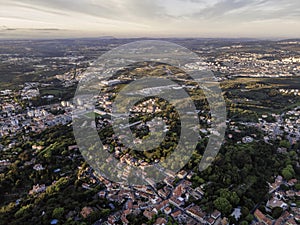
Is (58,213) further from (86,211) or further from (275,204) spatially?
(275,204)

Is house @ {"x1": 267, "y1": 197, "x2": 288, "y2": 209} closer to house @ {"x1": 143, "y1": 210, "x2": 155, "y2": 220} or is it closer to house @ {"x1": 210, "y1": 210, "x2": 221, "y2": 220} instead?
house @ {"x1": 210, "y1": 210, "x2": 221, "y2": 220}

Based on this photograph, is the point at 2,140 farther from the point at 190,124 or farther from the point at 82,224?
the point at 190,124

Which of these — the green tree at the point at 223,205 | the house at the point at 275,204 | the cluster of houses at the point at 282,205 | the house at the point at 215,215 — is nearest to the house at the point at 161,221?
the house at the point at 215,215

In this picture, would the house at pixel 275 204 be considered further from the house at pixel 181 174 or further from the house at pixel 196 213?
the house at pixel 181 174

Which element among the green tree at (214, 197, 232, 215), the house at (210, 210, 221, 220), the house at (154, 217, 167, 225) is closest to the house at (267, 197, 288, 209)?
the green tree at (214, 197, 232, 215)

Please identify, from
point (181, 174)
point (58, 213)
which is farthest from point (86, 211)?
point (181, 174)

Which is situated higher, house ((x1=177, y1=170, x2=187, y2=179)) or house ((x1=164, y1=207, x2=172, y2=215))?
house ((x1=177, y1=170, x2=187, y2=179))

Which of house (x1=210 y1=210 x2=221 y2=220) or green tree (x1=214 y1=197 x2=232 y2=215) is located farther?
green tree (x1=214 y1=197 x2=232 y2=215)

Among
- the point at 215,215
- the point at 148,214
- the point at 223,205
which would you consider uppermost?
the point at 223,205

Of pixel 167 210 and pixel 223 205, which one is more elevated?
pixel 223 205

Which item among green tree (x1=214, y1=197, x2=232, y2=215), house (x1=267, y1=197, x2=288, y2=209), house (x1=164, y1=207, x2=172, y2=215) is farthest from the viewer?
house (x1=267, y1=197, x2=288, y2=209)

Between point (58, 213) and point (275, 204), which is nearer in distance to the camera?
point (58, 213)

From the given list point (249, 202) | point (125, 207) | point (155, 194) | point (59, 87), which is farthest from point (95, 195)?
point (59, 87)
